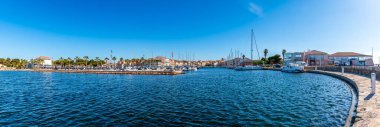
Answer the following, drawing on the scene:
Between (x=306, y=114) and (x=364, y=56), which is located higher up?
(x=364, y=56)

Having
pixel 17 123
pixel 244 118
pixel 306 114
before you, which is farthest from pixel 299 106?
pixel 17 123

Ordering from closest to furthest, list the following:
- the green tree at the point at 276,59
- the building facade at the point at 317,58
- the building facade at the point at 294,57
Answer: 1. the building facade at the point at 317,58
2. the building facade at the point at 294,57
3. the green tree at the point at 276,59

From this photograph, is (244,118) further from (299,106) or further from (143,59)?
(143,59)

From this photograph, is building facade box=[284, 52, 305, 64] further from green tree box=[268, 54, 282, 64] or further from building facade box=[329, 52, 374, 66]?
building facade box=[329, 52, 374, 66]

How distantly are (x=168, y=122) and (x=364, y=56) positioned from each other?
118m

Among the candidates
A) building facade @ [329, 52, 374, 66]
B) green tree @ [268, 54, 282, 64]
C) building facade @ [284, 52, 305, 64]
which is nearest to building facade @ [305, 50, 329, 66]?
building facade @ [329, 52, 374, 66]

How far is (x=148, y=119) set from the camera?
12.6 metres

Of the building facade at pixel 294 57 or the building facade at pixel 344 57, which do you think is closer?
the building facade at pixel 344 57

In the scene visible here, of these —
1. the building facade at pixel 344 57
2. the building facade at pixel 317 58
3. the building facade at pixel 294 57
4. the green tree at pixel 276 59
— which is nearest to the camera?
the building facade at pixel 344 57

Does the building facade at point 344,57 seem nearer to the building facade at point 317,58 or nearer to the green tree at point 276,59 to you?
the building facade at point 317,58

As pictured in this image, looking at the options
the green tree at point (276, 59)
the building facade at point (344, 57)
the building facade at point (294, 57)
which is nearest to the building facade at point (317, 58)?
the building facade at point (344, 57)

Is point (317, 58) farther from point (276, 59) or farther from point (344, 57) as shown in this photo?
point (276, 59)

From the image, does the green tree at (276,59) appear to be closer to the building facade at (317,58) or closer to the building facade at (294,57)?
the building facade at (294,57)

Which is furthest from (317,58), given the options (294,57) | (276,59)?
(276,59)
